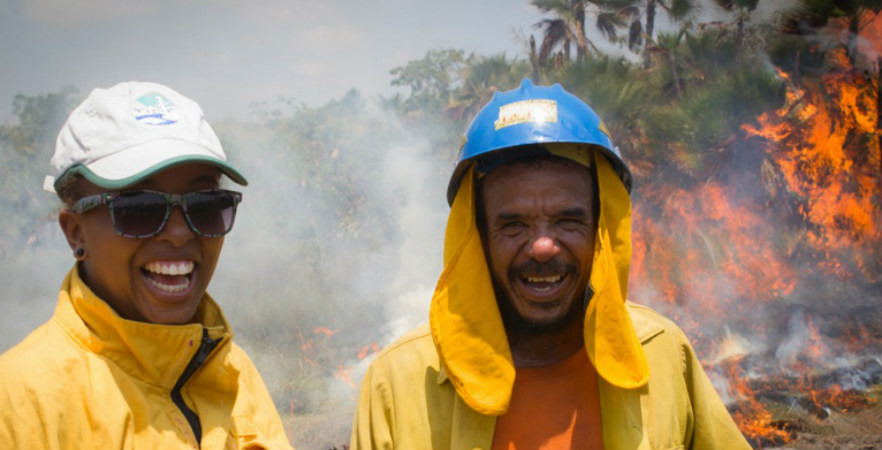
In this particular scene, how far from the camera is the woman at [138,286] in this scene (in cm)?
186

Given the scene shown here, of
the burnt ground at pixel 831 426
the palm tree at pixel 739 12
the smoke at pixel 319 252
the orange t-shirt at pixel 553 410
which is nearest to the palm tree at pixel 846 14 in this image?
the palm tree at pixel 739 12

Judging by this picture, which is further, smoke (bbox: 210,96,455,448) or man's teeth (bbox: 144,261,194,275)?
smoke (bbox: 210,96,455,448)

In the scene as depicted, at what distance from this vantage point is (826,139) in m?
11.4

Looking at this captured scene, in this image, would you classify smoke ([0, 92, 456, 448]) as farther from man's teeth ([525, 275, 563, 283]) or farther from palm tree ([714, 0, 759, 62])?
man's teeth ([525, 275, 563, 283])

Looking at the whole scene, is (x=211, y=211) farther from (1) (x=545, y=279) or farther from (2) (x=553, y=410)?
(2) (x=553, y=410)

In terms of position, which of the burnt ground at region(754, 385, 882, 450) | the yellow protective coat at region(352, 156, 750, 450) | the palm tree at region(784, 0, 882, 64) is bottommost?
the burnt ground at region(754, 385, 882, 450)

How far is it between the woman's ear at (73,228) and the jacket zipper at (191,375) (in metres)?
0.47

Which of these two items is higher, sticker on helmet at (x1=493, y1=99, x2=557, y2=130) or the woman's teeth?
sticker on helmet at (x1=493, y1=99, x2=557, y2=130)

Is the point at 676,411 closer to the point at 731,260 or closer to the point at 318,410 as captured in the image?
the point at 318,410

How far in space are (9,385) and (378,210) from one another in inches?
498

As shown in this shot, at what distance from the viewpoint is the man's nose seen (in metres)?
2.13

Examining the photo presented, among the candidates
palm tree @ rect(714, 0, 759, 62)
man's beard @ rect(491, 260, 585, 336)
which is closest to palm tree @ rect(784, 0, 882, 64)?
palm tree @ rect(714, 0, 759, 62)

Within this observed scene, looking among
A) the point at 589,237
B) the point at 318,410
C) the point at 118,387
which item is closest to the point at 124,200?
the point at 118,387

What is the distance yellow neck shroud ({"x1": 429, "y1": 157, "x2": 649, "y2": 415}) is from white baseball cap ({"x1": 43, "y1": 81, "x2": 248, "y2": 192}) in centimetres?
82
